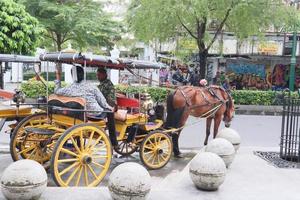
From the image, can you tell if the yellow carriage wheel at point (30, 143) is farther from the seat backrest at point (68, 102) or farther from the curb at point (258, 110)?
the curb at point (258, 110)

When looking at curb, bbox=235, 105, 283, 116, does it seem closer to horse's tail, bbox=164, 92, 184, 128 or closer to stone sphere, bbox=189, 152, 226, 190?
horse's tail, bbox=164, 92, 184, 128

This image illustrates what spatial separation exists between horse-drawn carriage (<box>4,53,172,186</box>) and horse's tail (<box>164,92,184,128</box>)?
2.41 ft

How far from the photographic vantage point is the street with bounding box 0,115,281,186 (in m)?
9.27

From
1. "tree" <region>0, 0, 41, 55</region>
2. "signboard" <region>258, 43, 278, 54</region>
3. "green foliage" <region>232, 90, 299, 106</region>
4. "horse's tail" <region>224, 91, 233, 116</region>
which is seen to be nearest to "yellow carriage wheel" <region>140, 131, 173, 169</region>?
"horse's tail" <region>224, 91, 233, 116</region>

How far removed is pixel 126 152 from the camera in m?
9.58

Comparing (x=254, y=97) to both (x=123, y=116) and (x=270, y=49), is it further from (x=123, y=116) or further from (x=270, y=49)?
(x=123, y=116)

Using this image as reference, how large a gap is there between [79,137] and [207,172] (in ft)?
7.51

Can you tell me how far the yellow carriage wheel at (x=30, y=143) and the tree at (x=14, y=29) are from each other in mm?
4999

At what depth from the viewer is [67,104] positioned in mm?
7652

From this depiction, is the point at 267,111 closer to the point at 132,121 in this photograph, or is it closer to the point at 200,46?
the point at 200,46

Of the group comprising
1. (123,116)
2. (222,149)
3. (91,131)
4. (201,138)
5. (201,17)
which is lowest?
(201,138)

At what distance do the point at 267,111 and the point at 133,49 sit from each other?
22235 millimetres

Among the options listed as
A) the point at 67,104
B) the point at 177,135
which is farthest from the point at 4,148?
the point at 177,135

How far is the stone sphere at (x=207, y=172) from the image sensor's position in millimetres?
6858
